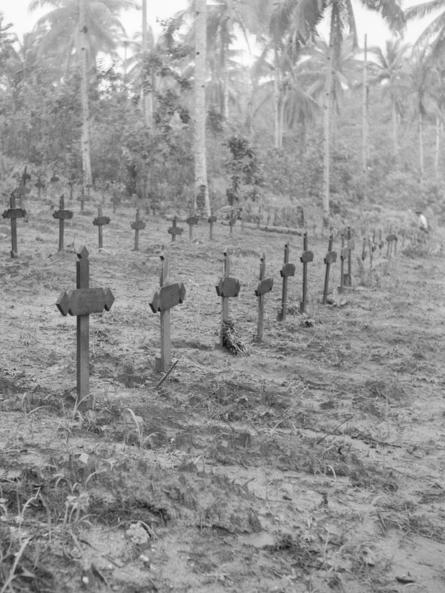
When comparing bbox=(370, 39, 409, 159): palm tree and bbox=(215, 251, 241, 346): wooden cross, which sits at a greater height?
bbox=(370, 39, 409, 159): palm tree

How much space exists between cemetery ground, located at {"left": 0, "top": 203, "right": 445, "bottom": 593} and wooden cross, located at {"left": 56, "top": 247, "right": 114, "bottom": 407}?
0.19 metres

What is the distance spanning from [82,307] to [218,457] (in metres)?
1.35

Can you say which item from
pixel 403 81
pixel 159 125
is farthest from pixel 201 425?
pixel 403 81

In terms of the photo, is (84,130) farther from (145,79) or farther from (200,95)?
(200,95)

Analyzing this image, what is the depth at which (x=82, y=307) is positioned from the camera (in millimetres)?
4395

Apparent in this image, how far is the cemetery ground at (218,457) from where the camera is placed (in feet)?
8.83

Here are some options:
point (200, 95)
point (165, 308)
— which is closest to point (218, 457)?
point (165, 308)

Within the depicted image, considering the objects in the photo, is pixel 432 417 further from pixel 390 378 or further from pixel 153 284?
pixel 153 284

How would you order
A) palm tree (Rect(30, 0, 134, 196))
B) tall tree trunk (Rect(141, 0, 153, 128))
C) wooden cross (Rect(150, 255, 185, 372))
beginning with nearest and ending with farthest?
wooden cross (Rect(150, 255, 185, 372)) → tall tree trunk (Rect(141, 0, 153, 128)) → palm tree (Rect(30, 0, 134, 196))

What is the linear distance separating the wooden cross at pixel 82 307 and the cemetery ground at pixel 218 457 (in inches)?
7.4

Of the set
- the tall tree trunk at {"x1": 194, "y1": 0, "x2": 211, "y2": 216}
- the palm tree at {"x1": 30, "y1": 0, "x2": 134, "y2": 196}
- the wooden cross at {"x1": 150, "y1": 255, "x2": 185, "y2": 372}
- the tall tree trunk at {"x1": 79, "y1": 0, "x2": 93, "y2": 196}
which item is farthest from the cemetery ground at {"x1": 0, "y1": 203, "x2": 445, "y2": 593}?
the palm tree at {"x1": 30, "y1": 0, "x2": 134, "y2": 196}

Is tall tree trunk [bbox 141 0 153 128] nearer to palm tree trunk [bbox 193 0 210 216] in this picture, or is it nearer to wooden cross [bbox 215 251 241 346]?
palm tree trunk [bbox 193 0 210 216]

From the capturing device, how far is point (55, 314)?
730 cm

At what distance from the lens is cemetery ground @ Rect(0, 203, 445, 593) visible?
269 cm
